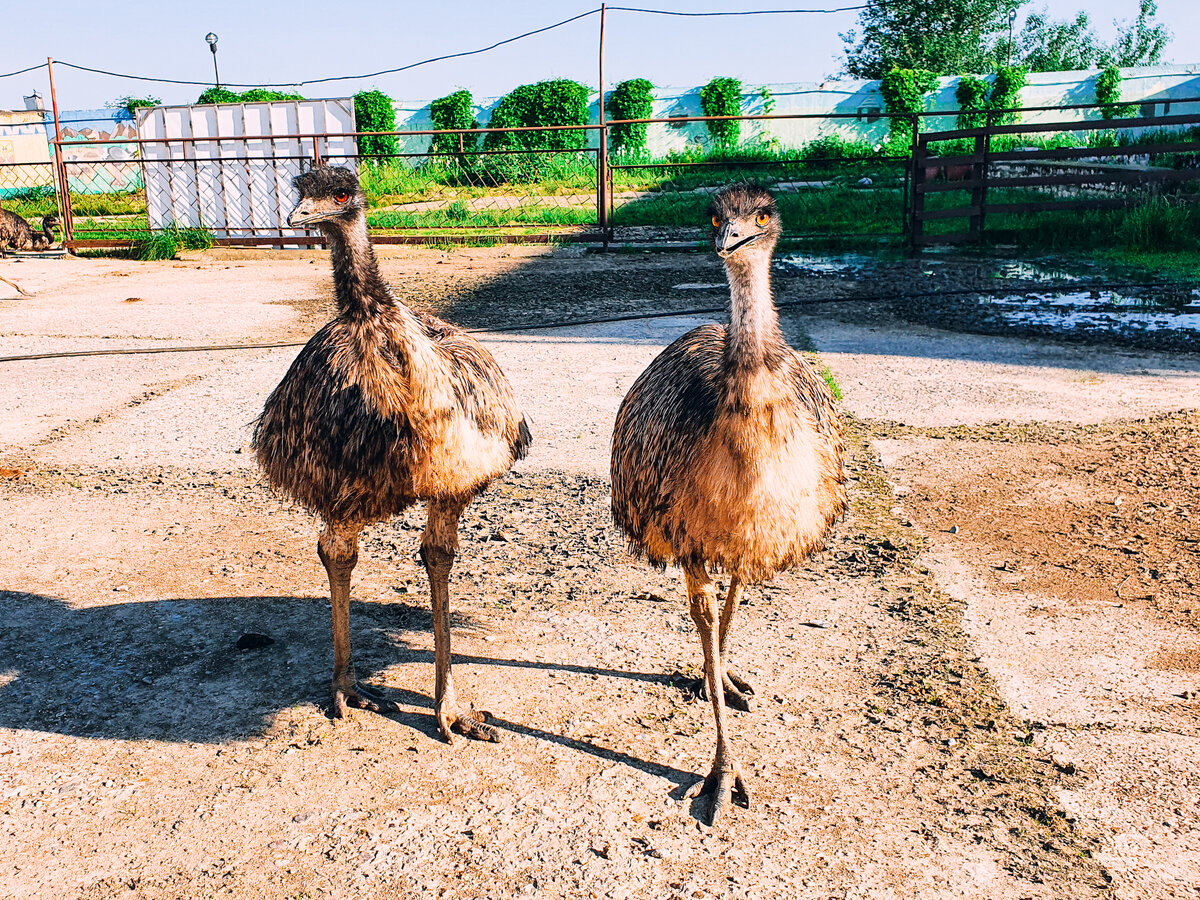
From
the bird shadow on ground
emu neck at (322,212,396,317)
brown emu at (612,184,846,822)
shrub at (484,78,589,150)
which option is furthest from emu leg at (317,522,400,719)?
shrub at (484,78,589,150)

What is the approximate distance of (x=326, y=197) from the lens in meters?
3.34

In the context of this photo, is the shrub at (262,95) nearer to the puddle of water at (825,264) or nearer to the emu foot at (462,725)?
the puddle of water at (825,264)

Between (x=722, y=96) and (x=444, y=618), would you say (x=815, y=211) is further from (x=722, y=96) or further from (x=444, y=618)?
(x=722, y=96)

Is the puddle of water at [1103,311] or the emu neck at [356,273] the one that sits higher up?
the emu neck at [356,273]

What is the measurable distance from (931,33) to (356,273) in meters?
60.3

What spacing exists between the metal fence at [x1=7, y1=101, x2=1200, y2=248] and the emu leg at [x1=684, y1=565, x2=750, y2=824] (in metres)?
9.89

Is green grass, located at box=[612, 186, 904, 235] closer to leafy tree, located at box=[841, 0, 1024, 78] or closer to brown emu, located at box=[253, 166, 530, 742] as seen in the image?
brown emu, located at box=[253, 166, 530, 742]

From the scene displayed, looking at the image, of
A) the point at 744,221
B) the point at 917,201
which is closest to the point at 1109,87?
the point at 917,201

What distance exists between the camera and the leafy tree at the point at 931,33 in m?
55.8

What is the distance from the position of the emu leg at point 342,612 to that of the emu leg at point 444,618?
0.78 feet

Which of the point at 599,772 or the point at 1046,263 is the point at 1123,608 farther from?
the point at 1046,263

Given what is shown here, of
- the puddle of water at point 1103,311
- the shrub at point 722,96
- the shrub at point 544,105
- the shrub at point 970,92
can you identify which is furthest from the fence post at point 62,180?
the shrub at point 970,92

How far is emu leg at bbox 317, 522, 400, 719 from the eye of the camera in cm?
354

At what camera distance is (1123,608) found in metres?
4.11
